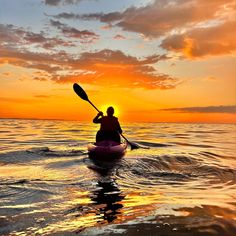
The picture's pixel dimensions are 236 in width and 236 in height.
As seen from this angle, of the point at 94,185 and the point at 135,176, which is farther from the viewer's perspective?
the point at 135,176

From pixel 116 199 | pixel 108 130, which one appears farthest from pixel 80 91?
pixel 116 199

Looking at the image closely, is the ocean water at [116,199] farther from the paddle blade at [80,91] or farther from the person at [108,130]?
the paddle blade at [80,91]

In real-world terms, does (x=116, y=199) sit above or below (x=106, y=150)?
below

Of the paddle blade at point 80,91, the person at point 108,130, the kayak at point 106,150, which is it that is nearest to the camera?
the kayak at point 106,150

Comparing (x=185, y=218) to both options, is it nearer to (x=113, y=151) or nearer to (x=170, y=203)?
(x=170, y=203)

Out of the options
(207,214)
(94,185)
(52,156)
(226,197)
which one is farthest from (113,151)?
(207,214)

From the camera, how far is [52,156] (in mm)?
16203

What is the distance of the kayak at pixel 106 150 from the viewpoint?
1428 cm

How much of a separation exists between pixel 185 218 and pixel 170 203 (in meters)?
1.14

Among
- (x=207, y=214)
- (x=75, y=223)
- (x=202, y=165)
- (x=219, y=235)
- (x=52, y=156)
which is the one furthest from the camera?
(x=52, y=156)

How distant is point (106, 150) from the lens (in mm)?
14281

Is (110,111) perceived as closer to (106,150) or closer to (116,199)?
(106,150)

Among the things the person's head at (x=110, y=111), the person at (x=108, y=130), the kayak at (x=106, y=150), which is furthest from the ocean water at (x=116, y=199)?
the person's head at (x=110, y=111)

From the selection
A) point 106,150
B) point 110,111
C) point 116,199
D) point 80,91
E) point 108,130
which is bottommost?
point 116,199
